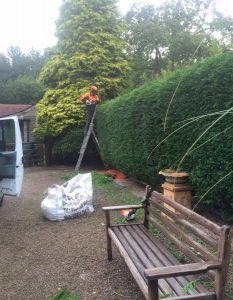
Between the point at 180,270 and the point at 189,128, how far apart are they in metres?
4.09

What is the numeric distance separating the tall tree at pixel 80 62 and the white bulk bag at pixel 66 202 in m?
9.21

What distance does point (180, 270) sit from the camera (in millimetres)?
2467

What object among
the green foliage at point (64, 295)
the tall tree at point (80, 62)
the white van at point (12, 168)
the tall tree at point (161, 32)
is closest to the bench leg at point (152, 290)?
the green foliage at point (64, 295)

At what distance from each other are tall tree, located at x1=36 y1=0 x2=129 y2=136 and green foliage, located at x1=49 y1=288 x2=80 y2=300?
493 inches

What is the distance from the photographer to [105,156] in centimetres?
1364

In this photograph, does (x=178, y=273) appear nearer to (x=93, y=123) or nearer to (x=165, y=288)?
(x=165, y=288)

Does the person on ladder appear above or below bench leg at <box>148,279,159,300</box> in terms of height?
above

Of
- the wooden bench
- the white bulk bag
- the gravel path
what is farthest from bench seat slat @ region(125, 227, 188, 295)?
the white bulk bag

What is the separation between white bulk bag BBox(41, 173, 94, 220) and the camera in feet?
21.7

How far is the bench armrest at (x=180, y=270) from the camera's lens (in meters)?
2.41

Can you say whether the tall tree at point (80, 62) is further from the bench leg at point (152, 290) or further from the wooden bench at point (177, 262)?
the bench leg at point (152, 290)

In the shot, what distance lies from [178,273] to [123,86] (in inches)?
583

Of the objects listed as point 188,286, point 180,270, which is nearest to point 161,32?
point 188,286

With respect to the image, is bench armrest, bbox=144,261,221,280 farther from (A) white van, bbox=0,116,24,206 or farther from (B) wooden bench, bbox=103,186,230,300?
(A) white van, bbox=0,116,24,206
